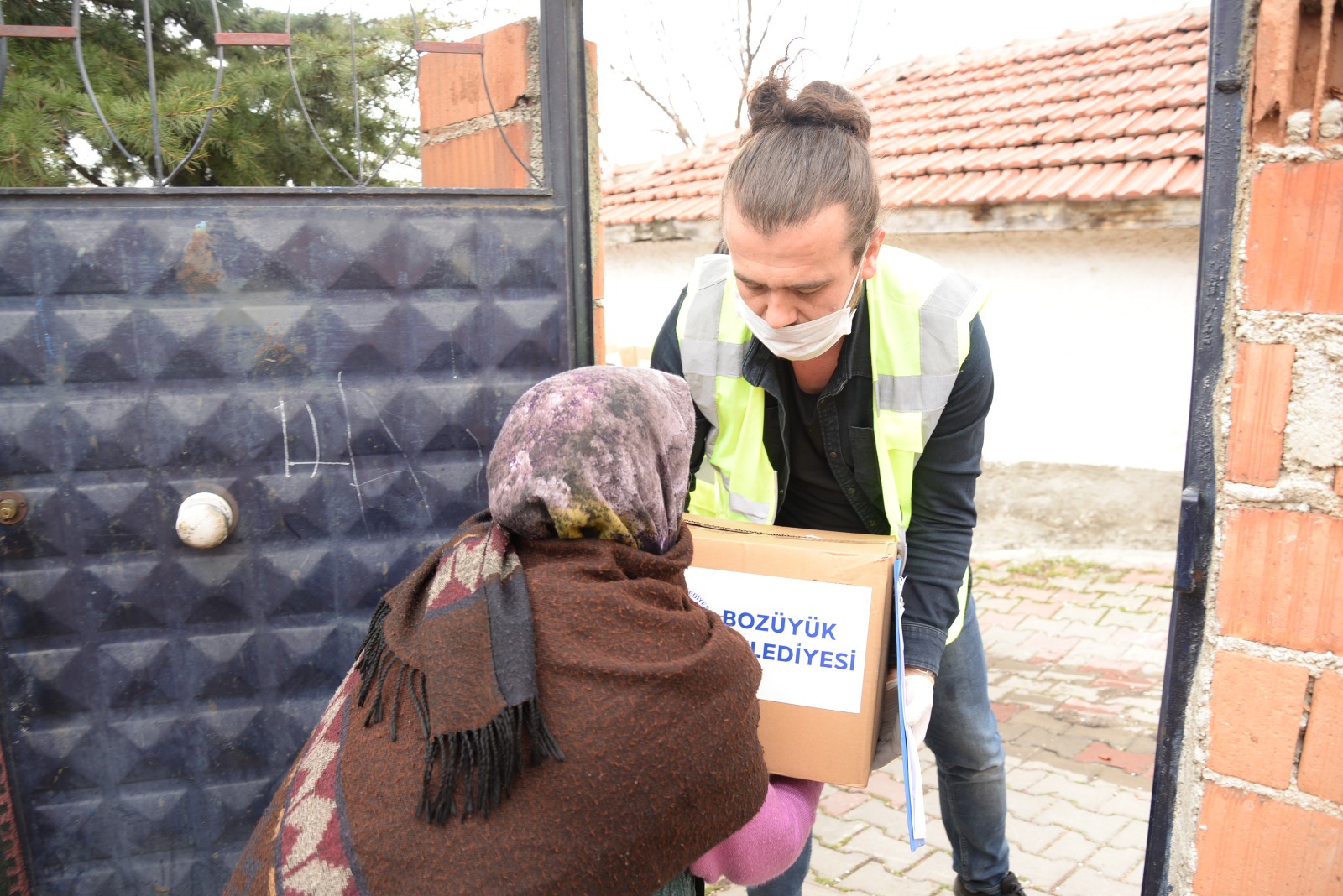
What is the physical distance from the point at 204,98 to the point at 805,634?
1.92 m

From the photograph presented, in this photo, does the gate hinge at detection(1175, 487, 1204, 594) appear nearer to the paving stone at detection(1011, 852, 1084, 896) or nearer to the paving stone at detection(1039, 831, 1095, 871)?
the paving stone at detection(1011, 852, 1084, 896)

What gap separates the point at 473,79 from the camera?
252 centimetres

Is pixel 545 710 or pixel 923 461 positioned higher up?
pixel 923 461

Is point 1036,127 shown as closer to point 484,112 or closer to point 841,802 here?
point 841,802

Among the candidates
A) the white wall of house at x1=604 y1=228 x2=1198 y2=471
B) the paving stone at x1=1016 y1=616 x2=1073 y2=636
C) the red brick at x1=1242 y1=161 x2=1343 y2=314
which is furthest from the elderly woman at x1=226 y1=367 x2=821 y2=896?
the white wall of house at x1=604 y1=228 x2=1198 y2=471

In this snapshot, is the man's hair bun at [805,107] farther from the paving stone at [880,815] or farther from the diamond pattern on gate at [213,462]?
the paving stone at [880,815]

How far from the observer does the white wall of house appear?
597 cm

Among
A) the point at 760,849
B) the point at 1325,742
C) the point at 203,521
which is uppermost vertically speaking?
the point at 203,521

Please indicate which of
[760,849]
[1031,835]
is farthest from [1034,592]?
[760,849]

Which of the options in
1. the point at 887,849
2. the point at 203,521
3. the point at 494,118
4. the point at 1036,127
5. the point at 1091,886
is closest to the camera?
the point at 203,521

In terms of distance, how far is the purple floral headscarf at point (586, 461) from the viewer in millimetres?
1333

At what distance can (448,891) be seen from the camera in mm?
1264

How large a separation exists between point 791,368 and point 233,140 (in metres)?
1.53

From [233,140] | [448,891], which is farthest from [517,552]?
[233,140]
